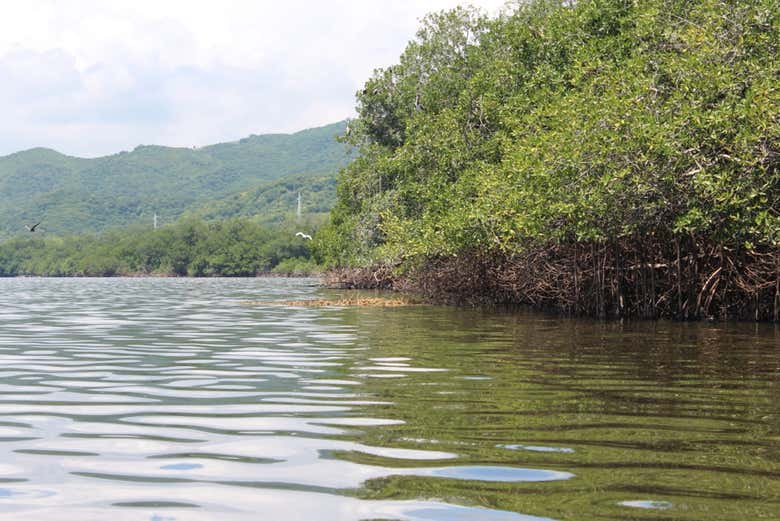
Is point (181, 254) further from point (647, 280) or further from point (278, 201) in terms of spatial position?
point (647, 280)

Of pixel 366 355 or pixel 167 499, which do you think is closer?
pixel 167 499

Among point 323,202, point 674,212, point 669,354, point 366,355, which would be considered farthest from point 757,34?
point 323,202

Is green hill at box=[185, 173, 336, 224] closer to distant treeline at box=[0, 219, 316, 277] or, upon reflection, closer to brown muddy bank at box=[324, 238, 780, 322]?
distant treeline at box=[0, 219, 316, 277]

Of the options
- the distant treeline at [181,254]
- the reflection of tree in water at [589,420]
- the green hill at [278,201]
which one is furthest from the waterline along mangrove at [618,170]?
the green hill at [278,201]

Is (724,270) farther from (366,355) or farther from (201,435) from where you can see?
(201,435)

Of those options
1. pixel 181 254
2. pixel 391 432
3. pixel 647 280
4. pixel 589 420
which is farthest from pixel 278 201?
pixel 391 432

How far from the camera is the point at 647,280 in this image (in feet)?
65.3

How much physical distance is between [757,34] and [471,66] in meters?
18.0

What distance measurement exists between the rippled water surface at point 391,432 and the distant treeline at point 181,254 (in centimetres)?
9495

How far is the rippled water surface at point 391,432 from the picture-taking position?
4.01 m

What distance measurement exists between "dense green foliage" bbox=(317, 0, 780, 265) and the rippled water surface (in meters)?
4.82

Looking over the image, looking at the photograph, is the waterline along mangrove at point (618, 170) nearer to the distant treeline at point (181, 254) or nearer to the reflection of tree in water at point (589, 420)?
the reflection of tree in water at point (589, 420)

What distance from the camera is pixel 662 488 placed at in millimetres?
4160

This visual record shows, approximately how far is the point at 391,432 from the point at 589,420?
4.60ft
